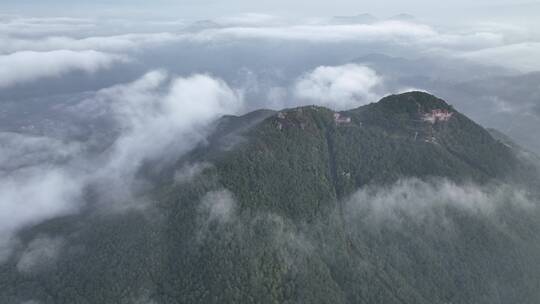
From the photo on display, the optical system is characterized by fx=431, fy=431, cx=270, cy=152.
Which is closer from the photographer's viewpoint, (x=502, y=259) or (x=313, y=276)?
(x=313, y=276)

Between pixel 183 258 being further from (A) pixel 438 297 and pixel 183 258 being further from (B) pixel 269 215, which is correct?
(A) pixel 438 297

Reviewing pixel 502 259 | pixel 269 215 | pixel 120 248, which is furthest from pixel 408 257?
pixel 120 248

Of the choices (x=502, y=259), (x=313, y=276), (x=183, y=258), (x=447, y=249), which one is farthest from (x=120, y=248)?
(x=502, y=259)

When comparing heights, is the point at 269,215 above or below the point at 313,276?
above

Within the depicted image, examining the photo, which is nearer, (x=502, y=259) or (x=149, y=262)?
(x=149, y=262)

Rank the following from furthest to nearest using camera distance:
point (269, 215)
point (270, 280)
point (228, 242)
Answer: point (269, 215), point (228, 242), point (270, 280)

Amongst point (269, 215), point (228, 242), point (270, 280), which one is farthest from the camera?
point (269, 215)

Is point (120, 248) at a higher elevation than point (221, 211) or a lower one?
lower

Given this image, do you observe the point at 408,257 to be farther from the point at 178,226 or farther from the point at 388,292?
the point at 178,226

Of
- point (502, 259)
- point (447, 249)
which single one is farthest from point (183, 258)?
point (502, 259)
